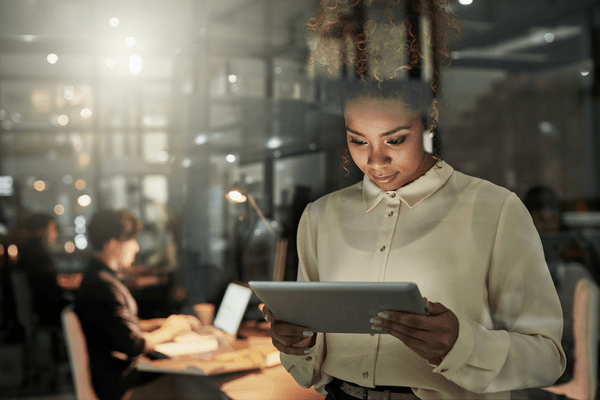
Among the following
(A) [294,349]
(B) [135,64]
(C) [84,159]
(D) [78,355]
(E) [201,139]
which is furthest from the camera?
(C) [84,159]

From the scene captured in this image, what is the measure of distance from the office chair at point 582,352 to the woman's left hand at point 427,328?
0.63 metres

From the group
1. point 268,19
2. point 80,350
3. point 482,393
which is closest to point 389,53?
point 268,19

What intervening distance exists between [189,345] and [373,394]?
1313mm

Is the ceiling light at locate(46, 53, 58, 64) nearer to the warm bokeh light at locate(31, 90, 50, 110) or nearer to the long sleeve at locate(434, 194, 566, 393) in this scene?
the warm bokeh light at locate(31, 90, 50, 110)

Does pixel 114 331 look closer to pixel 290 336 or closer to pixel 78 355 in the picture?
pixel 78 355

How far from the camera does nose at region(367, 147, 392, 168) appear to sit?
155 centimetres

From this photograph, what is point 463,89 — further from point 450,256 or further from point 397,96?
point 450,256

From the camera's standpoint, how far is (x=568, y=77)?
2299 mm

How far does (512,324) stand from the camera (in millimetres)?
1374

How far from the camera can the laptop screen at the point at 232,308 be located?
247 centimetres

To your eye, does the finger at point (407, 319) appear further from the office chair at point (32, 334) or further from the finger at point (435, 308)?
the office chair at point (32, 334)

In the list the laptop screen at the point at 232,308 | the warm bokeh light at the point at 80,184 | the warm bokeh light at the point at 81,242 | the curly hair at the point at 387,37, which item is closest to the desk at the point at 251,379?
the laptop screen at the point at 232,308

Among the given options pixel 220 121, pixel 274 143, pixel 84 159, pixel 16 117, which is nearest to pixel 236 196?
pixel 274 143

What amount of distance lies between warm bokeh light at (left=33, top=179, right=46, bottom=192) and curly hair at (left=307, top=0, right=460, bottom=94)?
8.63 ft
